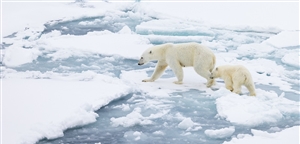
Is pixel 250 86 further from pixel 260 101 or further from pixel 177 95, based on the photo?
pixel 177 95

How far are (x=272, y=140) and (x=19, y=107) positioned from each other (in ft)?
8.30

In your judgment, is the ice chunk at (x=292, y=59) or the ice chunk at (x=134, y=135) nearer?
the ice chunk at (x=134, y=135)

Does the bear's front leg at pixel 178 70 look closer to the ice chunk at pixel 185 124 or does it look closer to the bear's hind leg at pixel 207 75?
the bear's hind leg at pixel 207 75

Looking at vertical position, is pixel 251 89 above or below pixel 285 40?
above

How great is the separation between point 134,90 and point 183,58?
962mm

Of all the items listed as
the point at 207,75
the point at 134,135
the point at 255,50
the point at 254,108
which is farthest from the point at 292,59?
the point at 134,135

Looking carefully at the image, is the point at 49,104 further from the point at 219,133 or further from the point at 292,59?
the point at 292,59

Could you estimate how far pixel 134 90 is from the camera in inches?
195

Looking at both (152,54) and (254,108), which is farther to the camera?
(152,54)

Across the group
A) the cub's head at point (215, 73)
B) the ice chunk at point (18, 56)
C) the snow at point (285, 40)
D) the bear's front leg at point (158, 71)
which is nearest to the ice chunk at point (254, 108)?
the cub's head at point (215, 73)

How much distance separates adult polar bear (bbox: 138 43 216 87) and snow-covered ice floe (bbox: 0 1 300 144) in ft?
0.67

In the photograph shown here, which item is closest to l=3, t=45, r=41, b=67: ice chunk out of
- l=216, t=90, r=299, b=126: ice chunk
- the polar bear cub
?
the polar bear cub

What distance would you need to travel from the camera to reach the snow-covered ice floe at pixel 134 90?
3426 millimetres

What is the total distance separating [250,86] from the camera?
4.68 m
